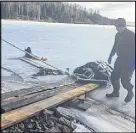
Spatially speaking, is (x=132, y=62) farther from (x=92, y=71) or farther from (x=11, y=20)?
(x=11, y=20)

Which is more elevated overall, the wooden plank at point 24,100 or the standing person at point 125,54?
the standing person at point 125,54

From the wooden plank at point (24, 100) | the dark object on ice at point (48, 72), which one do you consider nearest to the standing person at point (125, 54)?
the wooden plank at point (24, 100)

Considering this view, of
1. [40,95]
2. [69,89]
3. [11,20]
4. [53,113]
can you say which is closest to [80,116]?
[53,113]

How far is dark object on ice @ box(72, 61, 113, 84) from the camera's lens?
21.7 feet

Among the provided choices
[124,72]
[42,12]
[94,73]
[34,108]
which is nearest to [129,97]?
[124,72]

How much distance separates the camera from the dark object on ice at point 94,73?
6615mm

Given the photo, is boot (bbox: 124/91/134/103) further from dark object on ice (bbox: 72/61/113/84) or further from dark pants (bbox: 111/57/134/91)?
dark object on ice (bbox: 72/61/113/84)

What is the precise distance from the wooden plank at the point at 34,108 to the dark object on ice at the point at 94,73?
0.87 meters

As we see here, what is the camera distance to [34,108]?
4297mm

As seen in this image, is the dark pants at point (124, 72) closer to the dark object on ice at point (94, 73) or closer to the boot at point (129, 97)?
the boot at point (129, 97)

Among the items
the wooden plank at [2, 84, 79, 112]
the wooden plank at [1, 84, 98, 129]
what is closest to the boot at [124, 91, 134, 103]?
the wooden plank at [1, 84, 98, 129]

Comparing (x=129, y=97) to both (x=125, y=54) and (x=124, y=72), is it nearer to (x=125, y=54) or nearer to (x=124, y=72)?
(x=124, y=72)

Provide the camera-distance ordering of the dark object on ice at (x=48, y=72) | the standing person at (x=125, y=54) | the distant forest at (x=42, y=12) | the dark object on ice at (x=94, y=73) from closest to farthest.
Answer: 1. the standing person at (x=125, y=54)
2. the dark object on ice at (x=94, y=73)
3. the dark object on ice at (x=48, y=72)
4. the distant forest at (x=42, y=12)

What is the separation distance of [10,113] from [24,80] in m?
2.68
